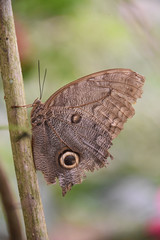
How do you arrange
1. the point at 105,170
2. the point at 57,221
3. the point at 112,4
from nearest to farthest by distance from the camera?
the point at 112,4 → the point at 57,221 → the point at 105,170

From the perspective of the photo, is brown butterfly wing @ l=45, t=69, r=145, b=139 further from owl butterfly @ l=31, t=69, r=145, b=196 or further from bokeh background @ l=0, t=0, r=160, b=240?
bokeh background @ l=0, t=0, r=160, b=240

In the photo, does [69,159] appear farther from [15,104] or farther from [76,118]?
[15,104]

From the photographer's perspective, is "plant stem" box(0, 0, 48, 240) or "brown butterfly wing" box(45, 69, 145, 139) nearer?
"plant stem" box(0, 0, 48, 240)

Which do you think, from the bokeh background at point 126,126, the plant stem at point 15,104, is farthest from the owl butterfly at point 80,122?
the plant stem at point 15,104

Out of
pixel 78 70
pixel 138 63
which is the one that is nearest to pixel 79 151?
pixel 78 70

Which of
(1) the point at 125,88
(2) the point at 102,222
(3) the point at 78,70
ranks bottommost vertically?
(2) the point at 102,222

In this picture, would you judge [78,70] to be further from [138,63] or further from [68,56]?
[138,63]

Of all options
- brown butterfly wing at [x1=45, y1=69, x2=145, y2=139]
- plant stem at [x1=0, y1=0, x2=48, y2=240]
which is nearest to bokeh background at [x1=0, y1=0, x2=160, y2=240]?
brown butterfly wing at [x1=45, y1=69, x2=145, y2=139]
